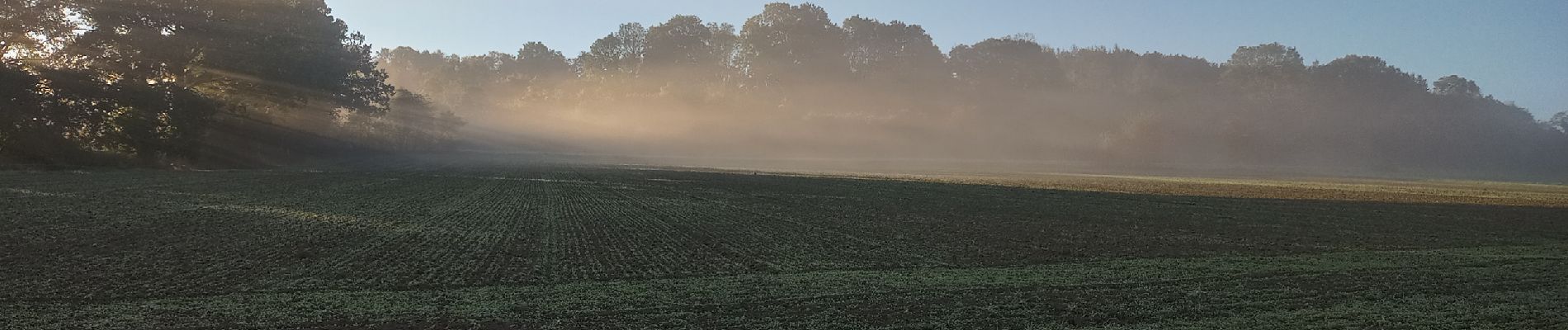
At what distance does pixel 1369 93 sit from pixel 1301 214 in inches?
4109

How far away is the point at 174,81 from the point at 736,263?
114 feet

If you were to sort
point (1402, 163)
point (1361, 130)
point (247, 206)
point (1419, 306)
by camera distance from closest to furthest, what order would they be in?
1. point (1419, 306)
2. point (247, 206)
3. point (1402, 163)
4. point (1361, 130)

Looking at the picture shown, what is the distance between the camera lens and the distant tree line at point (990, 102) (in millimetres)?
87500

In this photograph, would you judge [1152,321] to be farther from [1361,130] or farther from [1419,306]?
[1361,130]

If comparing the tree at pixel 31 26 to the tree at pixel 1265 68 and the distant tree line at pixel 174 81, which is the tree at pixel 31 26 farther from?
the tree at pixel 1265 68

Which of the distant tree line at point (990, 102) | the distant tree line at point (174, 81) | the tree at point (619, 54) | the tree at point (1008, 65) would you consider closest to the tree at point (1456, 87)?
the distant tree line at point (990, 102)

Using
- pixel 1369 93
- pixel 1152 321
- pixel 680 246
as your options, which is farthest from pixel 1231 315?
pixel 1369 93

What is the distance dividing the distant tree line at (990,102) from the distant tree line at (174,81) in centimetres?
4694

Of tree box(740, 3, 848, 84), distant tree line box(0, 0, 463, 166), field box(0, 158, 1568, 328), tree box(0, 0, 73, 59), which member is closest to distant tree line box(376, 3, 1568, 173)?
tree box(740, 3, 848, 84)

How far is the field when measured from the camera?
7.94 meters

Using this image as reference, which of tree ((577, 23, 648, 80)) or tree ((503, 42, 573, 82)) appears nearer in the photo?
tree ((577, 23, 648, 80))

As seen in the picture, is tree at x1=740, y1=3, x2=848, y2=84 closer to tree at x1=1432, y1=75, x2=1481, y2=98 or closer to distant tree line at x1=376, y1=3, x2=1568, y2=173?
distant tree line at x1=376, y1=3, x2=1568, y2=173

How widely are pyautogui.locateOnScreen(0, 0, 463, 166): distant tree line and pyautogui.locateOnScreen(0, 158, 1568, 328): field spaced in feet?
34.6

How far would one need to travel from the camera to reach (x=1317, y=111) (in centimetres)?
9731
